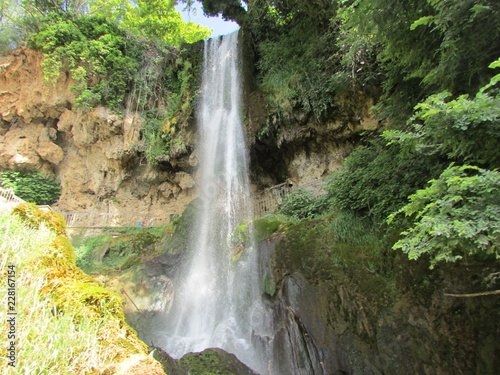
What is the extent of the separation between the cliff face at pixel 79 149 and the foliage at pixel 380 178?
952cm

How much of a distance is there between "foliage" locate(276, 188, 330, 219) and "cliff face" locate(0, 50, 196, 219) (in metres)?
6.82

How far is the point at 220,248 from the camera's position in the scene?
9492 mm

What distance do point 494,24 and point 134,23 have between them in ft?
65.6

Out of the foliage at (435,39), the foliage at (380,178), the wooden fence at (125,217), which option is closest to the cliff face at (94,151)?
the wooden fence at (125,217)

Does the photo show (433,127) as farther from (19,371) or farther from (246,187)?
(246,187)

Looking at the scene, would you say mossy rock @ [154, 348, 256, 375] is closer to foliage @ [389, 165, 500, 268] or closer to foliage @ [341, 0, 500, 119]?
foliage @ [389, 165, 500, 268]

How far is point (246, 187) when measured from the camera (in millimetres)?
11742

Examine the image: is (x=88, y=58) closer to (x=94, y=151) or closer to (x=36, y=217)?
(x=94, y=151)

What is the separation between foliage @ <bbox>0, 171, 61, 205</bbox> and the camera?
14.5 m

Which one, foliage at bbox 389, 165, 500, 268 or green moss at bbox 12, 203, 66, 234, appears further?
green moss at bbox 12, 203, 66, 234

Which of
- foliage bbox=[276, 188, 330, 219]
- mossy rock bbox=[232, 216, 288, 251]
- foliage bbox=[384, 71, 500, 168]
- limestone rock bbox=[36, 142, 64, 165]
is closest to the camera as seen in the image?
foliage bbox=[384, 71, 500, 168]

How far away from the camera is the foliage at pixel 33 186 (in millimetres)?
14508

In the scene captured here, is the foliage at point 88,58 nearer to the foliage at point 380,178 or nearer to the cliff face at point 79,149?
the cliff face at point 79,149

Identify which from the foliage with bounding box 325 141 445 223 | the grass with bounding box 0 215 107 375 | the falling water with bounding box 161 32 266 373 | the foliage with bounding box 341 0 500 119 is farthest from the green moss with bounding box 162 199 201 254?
the foliage with bounding box 341 0 500 119
